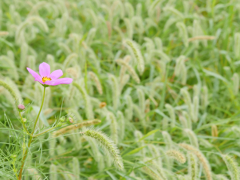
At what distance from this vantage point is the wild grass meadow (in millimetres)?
1719

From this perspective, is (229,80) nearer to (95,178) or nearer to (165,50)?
(165,50)

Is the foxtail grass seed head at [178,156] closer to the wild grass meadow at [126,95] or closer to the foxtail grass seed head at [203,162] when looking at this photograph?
the wild grass meadow at [126,95]

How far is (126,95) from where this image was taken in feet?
7.83

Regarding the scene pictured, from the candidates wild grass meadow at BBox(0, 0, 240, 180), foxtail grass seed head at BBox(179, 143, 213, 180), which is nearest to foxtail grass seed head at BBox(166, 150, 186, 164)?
wild grass meadow at BBox(0, 0, 240, 180)

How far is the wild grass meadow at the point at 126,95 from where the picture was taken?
172 centimetres

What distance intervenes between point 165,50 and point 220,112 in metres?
1.02

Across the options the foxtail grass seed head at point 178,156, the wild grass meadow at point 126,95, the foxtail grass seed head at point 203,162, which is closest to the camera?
the foxtail grass seed head at point 178,156

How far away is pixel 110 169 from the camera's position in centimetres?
187

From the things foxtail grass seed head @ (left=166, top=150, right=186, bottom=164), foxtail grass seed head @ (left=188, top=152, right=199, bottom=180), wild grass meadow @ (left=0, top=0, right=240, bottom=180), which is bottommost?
foxtail grass seed head @ (left=188, top=152, right=199, bottom=180)

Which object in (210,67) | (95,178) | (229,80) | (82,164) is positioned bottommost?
(95,178)

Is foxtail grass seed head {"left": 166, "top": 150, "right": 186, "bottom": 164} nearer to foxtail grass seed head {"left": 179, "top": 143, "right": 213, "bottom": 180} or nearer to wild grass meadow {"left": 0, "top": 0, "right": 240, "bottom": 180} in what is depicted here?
wild grass meadow {"left": 0, "top": 0, "right": 240, "bottom": 180}

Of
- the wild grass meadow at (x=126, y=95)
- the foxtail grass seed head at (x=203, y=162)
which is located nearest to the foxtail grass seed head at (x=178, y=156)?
the wild grass meadow at (x=126, y=95)

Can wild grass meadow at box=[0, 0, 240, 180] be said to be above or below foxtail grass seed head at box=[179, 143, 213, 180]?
above

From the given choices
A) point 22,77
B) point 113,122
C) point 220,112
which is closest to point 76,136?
point 113,122
